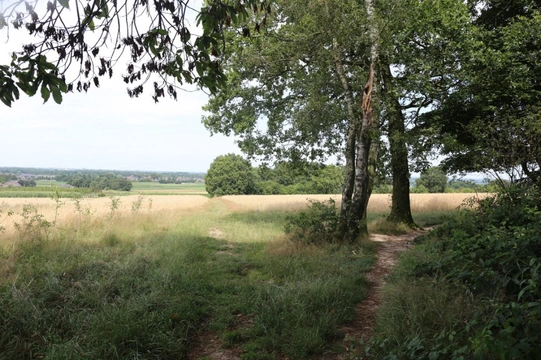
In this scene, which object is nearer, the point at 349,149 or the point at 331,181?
the point at 349,149

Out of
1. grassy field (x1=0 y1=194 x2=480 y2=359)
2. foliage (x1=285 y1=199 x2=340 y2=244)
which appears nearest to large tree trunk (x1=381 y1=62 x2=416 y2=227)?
foliage (x1=285 y1=199 x2=340 y2=244)

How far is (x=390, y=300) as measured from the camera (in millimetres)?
4629

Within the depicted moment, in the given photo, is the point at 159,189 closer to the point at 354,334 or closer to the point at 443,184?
the point at 443,184

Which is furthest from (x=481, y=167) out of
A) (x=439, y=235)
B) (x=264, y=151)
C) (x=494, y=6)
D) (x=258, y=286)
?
(x=264, y=151)

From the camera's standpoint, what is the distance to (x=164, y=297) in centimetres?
507

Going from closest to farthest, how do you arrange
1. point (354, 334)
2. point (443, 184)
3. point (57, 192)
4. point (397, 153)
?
point (354, 334)
point (57, 192)
point (397, 153)
point (443, 184)

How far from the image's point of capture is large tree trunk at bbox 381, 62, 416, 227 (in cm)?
1204

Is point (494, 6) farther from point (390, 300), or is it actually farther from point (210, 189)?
point (210, 189)

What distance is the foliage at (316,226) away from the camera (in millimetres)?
9609

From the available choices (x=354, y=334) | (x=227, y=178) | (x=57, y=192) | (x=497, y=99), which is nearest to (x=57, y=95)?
(x=354, y=334)

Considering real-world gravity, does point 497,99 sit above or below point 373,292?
above

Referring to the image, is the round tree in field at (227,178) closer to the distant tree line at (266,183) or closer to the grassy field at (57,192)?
the distant tree line at (266,183)

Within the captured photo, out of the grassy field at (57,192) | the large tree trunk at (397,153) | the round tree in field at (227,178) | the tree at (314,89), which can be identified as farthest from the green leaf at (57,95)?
the round tree in field at (227,178)

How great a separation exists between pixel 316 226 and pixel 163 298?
5796mm
